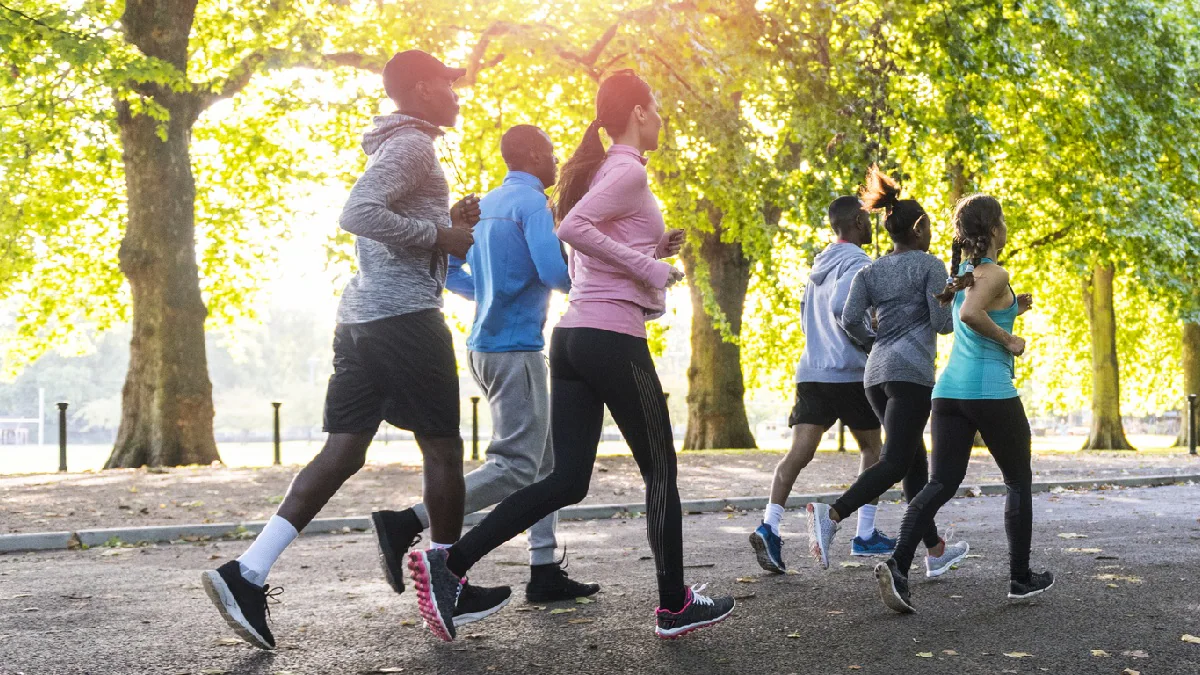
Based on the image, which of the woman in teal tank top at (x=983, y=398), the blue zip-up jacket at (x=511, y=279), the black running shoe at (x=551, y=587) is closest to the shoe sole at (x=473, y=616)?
the black running shoe at (x=551, y=587)

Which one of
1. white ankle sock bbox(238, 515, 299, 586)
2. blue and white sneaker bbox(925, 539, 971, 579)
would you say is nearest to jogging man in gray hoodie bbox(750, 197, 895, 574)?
blue and white sneaker bbox(925, 539, 971, 579)

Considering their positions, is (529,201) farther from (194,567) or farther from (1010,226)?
(1010,226)

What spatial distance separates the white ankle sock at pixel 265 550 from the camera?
442 cm

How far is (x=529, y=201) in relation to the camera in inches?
214

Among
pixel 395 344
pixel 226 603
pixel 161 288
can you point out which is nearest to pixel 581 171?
pixel 395 344

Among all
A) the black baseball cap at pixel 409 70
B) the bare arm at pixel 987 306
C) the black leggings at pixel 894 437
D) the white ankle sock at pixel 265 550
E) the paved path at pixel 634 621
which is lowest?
the paved path at pixel 634 621

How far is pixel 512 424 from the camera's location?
17.7 ft

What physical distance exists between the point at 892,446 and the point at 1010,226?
19355mm

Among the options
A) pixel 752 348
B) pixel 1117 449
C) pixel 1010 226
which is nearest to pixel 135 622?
pixel 1010 226

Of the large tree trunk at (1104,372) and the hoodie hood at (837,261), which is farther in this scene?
the large tree trunk at (1104,372)

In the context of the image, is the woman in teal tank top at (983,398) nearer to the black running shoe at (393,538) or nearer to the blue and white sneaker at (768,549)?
the blue and white sneaker at (768,549)

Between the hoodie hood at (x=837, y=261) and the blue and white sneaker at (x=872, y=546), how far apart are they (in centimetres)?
146

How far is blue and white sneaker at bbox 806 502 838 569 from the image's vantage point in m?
6.23

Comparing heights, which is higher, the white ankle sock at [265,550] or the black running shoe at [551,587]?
the white ankle sock at [265,550]
